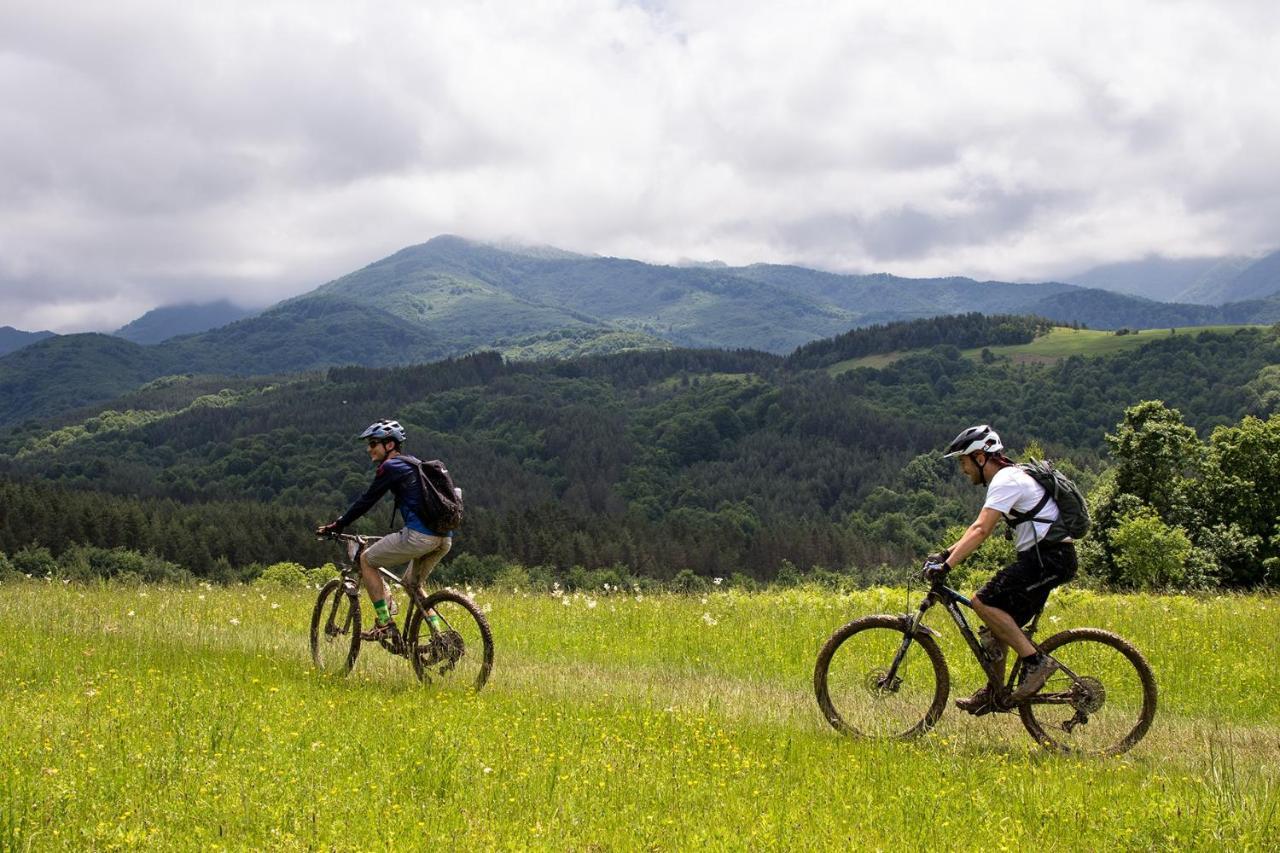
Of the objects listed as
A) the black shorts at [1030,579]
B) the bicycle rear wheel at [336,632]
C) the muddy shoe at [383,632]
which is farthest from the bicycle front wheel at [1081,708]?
the bicycle rear wheel at [336,632]

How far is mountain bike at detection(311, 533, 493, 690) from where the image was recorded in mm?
9930

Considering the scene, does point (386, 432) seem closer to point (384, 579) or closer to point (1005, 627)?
point (384, 579)

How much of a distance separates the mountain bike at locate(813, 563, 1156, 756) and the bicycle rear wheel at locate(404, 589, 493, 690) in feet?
11.5

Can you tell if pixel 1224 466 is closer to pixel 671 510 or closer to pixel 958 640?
pixel 958 640

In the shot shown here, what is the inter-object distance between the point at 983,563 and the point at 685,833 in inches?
1733

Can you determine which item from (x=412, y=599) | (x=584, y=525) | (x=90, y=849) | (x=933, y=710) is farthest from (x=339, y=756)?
(x=584, y=525)

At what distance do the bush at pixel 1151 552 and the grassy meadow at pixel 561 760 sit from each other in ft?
76.4

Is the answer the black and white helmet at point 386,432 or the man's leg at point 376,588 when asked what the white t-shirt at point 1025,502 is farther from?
the man's leg at point 376,588

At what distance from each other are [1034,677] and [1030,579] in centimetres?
87

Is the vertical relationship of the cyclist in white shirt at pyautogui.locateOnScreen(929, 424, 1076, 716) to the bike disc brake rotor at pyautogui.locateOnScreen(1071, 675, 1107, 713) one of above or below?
above

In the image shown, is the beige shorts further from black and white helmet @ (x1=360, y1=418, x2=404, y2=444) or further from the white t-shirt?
the white t-shirt

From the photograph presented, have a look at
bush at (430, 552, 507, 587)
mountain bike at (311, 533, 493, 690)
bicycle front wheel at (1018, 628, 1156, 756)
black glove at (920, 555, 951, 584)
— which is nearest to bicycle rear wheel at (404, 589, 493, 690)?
mountain bike at (311, 533, 493, 690)

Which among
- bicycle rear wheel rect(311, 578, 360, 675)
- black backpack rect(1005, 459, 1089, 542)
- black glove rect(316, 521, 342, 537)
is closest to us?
black backpack rect(1005, 459, 1089, 542)

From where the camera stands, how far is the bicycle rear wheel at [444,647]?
9828mm
